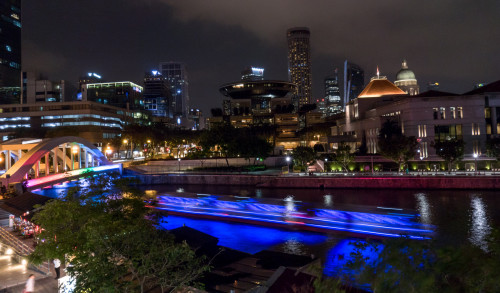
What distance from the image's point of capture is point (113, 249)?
10.8 meters

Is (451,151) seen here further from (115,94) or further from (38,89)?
(115,94)

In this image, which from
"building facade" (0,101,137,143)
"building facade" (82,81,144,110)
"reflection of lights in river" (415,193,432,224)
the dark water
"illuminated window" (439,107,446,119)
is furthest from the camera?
"building facade" (82,81,144,110)

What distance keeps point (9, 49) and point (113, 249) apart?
18905cm

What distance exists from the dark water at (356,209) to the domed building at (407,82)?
107 m

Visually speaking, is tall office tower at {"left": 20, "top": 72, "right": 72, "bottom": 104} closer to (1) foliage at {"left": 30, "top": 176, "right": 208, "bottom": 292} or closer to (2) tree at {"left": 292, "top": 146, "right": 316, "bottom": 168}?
(2) tree at {"left": 292, "top": 146, "right": 316, "bottom": 168}

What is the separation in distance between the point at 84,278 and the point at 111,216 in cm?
543

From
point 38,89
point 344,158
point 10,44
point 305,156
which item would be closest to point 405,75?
point 344,158

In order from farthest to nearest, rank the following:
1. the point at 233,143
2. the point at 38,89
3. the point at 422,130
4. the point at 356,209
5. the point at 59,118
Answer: the point at 38,89, the point at 59,118, the point at 233,143, the point at 422,130, the point at 356,209

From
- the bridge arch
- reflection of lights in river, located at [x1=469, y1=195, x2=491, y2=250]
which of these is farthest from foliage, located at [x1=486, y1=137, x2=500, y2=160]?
the bridge arch

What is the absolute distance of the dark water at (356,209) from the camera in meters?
26.0

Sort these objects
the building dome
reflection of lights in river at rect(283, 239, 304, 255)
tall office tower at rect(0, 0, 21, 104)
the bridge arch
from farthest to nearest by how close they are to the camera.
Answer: tall office tower at rect(0, 0, 21, 104) < the building dome < the bridge arch < reflection of lights in river at rect(283, 239, 304, 255)

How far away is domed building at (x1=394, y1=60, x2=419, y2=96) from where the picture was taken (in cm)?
14288

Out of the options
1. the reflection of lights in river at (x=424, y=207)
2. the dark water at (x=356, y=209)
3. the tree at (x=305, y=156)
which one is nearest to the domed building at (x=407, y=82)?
the tree at (x=305, y=156)

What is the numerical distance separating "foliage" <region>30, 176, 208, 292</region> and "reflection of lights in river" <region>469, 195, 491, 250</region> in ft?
67.2
